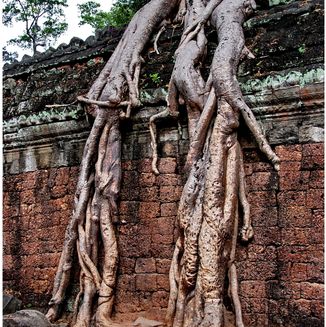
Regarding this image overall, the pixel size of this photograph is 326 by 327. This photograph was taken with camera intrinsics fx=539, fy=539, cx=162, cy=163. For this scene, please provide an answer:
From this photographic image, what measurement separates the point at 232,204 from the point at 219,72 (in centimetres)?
106

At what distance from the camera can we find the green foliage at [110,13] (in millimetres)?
12645

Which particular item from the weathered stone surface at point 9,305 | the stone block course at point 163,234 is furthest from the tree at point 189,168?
the weathered stone surface at point 9,305

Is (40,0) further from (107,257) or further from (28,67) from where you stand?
(107,257)

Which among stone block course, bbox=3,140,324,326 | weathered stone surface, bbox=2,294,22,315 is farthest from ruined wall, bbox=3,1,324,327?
weathered stone surface, bbox=2,294,22,315

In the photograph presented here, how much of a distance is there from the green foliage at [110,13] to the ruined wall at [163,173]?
6.58m

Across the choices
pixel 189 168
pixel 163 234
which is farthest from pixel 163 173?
pixel 163 234

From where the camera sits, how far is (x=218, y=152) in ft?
13.7

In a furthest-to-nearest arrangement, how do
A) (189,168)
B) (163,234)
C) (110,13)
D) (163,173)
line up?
(110,13) < (163,173) < (163,234) < (189,168)

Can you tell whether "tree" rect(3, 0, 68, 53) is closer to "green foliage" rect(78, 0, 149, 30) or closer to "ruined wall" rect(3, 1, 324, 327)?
"green foliage" rect(78, 0, 149, 30)

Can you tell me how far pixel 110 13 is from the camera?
14820 mm

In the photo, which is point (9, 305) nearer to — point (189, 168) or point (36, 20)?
point (189, 168)

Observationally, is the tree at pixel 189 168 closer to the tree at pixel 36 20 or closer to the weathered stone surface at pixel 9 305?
the weathered stone surface at pixel 9 305

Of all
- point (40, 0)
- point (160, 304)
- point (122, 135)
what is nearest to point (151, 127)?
point (122, 135)

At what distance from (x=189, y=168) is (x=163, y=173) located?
0.38m
